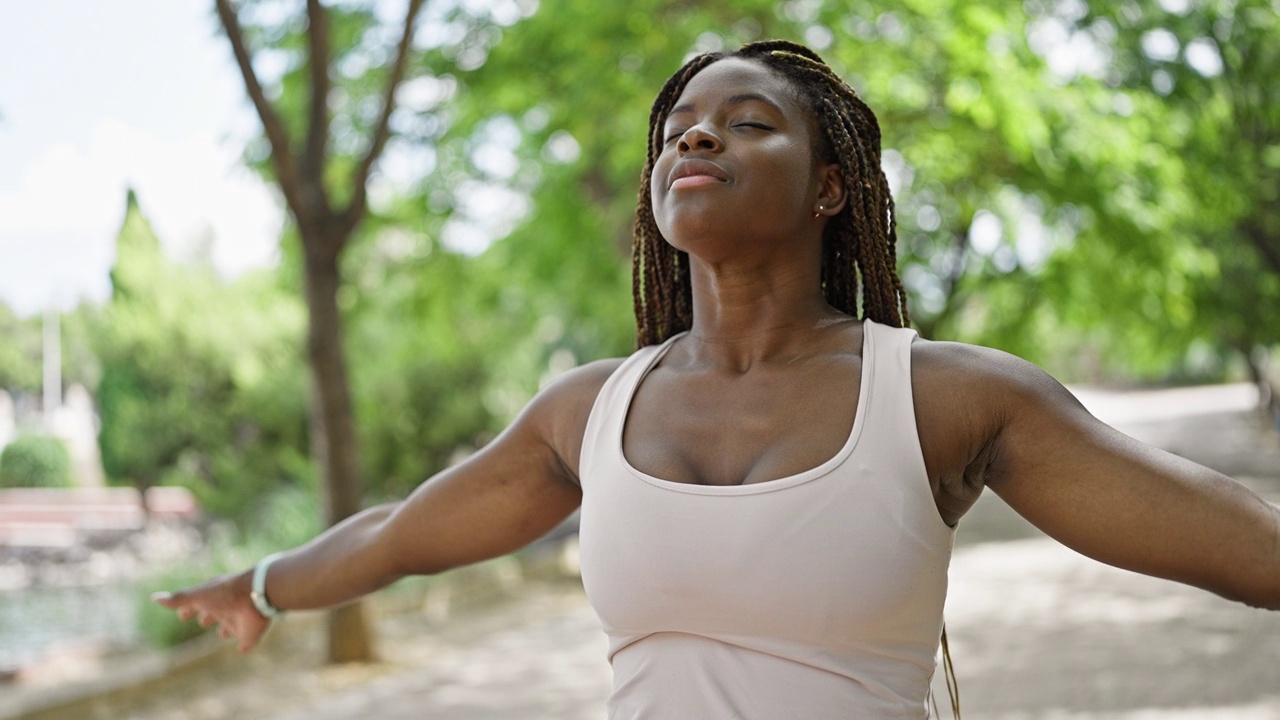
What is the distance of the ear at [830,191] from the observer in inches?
77.5

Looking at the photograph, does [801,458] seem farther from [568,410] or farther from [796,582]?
[568,410]

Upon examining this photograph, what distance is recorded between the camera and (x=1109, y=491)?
5.35 feet

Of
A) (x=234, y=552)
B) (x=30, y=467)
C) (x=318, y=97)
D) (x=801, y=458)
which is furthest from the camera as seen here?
(x=30, y=467)

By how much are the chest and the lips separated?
12.0 inches

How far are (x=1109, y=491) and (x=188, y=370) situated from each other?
661 inches

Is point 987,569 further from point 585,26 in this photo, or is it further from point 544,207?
point 585,26

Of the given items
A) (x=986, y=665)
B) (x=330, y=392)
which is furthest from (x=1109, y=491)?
(x=330, y=392)

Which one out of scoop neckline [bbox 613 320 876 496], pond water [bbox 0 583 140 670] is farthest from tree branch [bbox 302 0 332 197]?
scoop neckline [bbox 613 320 876 496]

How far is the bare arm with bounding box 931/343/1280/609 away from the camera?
1576mm

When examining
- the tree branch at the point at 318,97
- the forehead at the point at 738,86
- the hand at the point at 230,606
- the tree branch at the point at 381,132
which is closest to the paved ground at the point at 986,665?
the tree branch at the point at 381,132

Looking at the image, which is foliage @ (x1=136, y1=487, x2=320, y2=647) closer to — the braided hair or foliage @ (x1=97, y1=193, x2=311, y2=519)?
foliage @ (x1=97, y1=193, x2=311, y2=519)

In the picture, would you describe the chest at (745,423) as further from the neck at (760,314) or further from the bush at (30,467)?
the bush at (30,467)

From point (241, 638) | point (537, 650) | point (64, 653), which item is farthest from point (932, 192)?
point (241, 638)

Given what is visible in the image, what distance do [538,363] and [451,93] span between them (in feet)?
27.7
